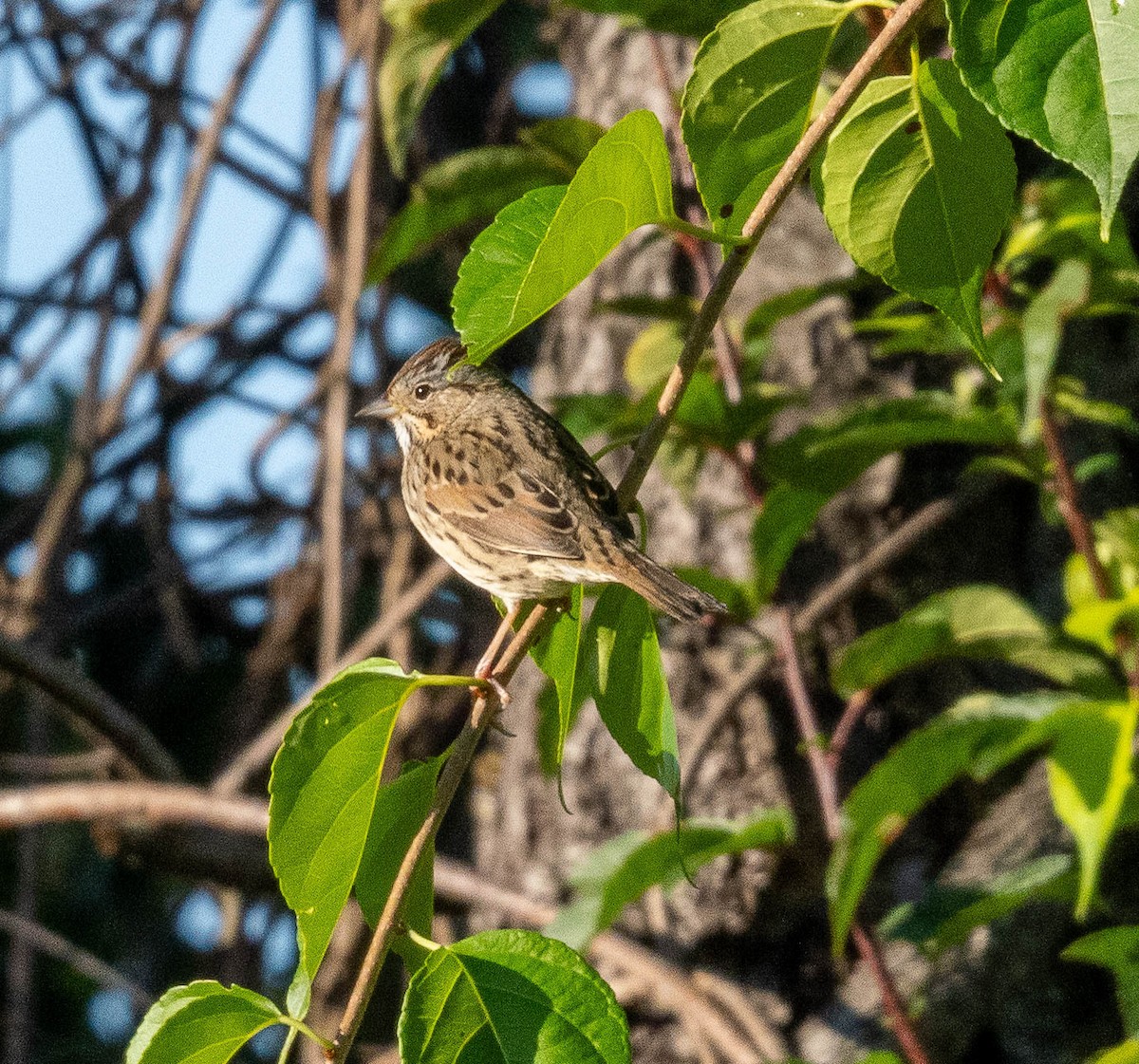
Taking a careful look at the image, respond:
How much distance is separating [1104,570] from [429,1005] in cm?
173

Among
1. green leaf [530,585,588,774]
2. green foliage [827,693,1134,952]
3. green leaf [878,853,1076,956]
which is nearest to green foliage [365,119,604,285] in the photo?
green leaf [530,585,588,774]

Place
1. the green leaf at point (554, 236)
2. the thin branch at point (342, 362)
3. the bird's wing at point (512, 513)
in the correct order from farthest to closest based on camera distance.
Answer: the thin branch at point (342, 362) < the bird's wing at point (512, 513) < the green leaf at point (554, 236)

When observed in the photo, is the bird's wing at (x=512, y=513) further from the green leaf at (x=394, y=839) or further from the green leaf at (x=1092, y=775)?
the green leaf at (x=394, y=839)

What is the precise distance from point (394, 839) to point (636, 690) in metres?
0.33

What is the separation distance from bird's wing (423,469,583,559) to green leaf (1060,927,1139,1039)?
4.02 feet

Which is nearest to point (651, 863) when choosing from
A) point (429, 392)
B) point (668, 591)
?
point (668, 591)

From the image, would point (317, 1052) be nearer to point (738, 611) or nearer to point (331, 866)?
point (738, 611)

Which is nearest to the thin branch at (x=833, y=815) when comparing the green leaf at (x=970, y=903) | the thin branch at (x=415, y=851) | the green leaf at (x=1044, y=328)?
the green leaf at (x=970, y=903)

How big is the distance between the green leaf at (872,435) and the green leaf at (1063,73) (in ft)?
4.38

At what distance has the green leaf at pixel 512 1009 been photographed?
5.10ft

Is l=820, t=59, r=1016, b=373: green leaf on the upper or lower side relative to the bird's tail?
upper

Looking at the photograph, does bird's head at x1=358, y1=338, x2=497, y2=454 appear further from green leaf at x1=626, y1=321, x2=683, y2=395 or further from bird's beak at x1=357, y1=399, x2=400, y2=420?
green leaf at x1=626, y1=321, x2=683, y2=395

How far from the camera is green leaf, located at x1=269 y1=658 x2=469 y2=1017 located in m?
1.59

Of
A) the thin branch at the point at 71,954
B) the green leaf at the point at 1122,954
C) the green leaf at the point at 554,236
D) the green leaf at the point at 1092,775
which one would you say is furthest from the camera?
the thin branch at the point at 71,954
